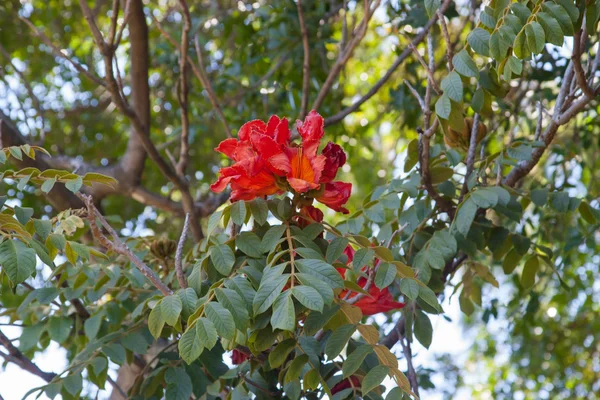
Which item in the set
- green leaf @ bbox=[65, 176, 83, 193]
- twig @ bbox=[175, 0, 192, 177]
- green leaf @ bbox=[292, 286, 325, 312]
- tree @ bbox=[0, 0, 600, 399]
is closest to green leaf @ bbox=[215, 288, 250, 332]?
tree @ bbox=[0, 0, 600, 399]

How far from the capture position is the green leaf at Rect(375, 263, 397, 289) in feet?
4.76

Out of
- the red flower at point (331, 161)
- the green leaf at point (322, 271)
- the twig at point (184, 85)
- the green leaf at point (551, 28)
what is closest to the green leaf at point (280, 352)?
the green leaf at point (322, 271)

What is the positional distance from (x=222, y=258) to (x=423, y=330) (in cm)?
57

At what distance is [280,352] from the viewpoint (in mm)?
1469

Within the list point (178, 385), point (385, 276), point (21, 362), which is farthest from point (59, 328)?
point (385, 276)

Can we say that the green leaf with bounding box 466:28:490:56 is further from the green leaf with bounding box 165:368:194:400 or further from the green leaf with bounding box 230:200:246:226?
the green leaf with bounding box 165:368:194:400

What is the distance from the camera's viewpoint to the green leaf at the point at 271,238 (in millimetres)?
1421

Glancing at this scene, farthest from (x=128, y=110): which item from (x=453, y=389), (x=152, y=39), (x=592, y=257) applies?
(x=453, y=389)

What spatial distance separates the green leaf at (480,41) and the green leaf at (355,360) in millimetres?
691

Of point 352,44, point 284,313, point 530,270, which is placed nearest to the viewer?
point 284,313

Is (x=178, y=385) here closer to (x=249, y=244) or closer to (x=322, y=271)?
(x=249, y=244)

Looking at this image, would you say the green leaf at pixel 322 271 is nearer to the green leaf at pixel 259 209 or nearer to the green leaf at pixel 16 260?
the green leaf at pixel 259 209

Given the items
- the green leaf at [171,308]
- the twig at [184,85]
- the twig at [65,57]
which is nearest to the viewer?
the green leaf at [171,308]

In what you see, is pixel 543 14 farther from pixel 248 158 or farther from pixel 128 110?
pixel 128 110
